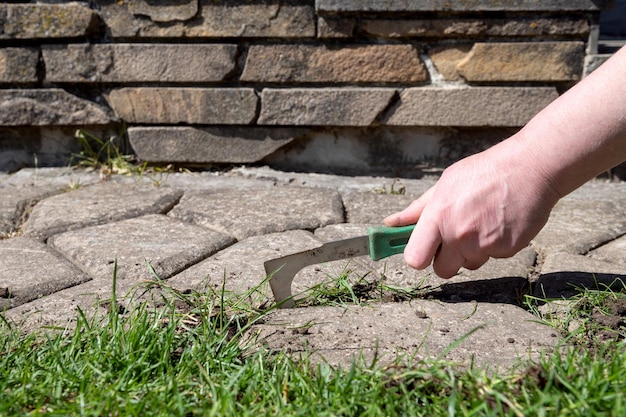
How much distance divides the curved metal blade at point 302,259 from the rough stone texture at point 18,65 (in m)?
1.74

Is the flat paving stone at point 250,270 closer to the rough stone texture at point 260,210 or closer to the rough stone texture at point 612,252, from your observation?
the rough stone texture at point 260,210

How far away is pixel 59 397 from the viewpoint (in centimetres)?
111

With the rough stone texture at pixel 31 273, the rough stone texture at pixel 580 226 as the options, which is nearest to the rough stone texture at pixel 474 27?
the rough stone texture at pixel 580 226

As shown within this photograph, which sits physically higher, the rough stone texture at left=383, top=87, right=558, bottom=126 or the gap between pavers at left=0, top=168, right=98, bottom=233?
the rough stone texture at left=383, top=87, right=558, bottom=126

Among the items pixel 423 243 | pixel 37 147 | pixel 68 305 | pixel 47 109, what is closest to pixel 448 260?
pixel 423 243

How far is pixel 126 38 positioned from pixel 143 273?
1.31 meters

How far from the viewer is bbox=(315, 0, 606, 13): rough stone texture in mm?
2504

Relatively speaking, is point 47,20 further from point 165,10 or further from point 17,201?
point 17,201

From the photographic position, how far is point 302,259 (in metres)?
1.56

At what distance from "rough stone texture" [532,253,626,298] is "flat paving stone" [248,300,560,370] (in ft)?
0.50

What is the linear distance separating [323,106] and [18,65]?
1.23 m

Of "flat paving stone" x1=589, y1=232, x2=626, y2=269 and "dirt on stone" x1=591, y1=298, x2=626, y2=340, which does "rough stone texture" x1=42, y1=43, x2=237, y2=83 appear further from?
"dirt on stone" x1=591, y1=298, x2=626, y2=340

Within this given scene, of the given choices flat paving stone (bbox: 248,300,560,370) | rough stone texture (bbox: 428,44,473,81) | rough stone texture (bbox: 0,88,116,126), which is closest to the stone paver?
flat paving stone (bbox: 248,300,560,370)

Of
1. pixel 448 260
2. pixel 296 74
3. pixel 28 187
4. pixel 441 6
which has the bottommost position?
pixel 28 187
